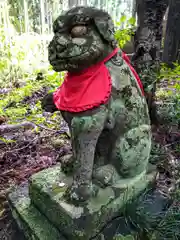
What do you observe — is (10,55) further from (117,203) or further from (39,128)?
(117,203)

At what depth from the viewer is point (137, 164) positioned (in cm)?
124

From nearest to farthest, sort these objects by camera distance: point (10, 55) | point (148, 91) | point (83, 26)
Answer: point (83, 26), point (148, 91), point (10, 55)

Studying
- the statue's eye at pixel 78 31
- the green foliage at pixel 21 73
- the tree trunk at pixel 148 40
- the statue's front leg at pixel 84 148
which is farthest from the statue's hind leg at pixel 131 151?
the green foliage at pixel 21 73

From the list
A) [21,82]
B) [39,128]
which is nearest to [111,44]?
[39,128]

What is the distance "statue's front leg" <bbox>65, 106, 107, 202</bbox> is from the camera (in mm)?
1022

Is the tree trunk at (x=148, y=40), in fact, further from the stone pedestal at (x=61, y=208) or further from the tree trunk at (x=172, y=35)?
the tree trunk at (x=172, y=35)

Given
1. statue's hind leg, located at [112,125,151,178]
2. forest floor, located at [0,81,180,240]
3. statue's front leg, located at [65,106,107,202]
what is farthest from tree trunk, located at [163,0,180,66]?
statue's front leg, located at [65,106,107,202]

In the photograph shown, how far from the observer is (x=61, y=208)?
1.12 m

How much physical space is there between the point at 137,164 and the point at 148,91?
761 mm

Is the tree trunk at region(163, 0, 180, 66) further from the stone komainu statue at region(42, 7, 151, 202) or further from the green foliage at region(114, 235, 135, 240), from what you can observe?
the green foliage at region(114, 235, 135, 240)

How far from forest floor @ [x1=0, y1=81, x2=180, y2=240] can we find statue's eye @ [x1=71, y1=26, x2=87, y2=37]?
1.03m

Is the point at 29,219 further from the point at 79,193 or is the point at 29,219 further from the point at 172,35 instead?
the point at 172,35

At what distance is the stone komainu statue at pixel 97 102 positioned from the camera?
3.25ft

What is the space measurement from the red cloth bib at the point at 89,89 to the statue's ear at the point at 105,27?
9cm
